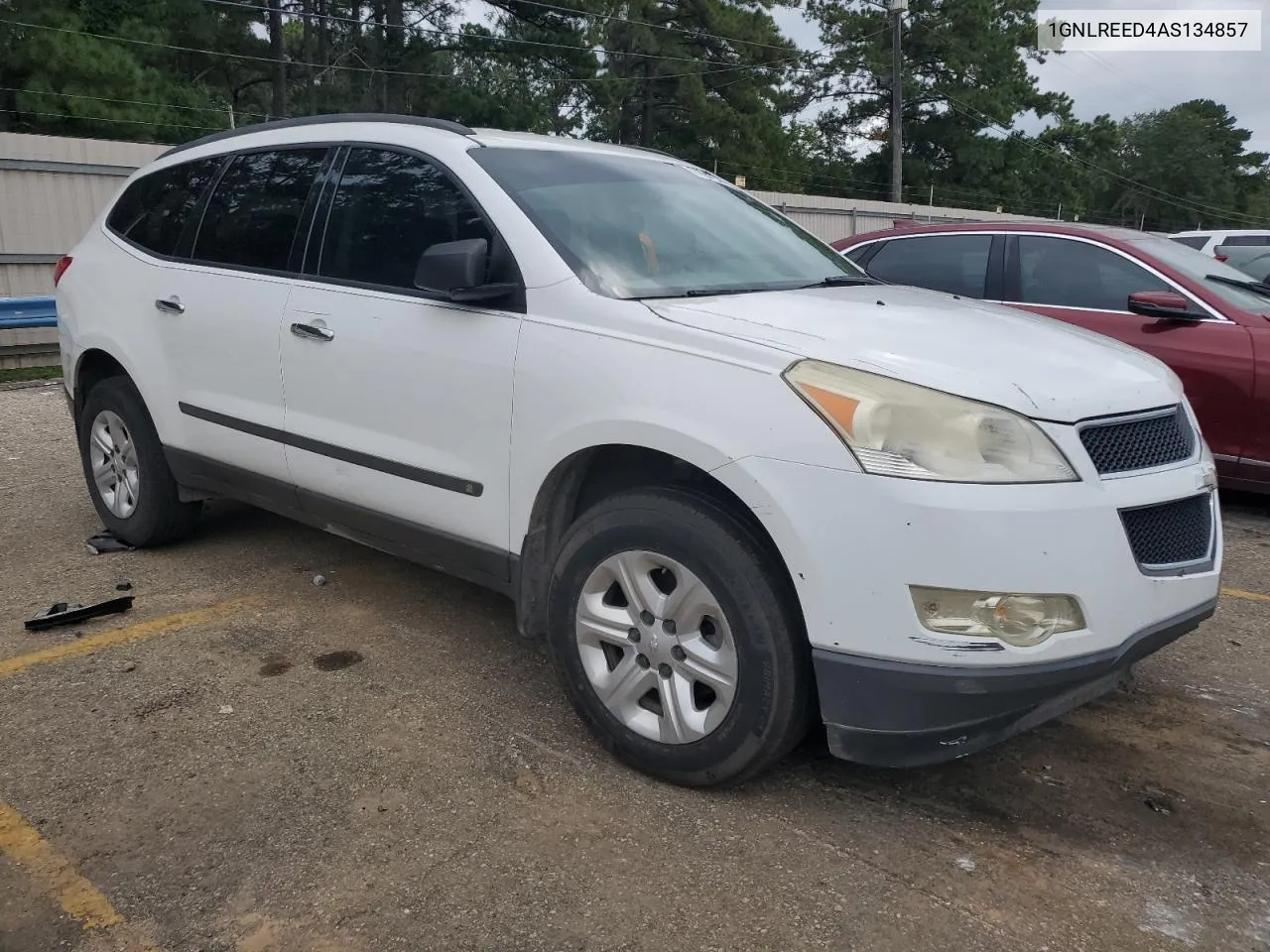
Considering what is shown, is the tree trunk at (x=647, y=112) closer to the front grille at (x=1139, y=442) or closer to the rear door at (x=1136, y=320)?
the rear door at (x=1136, y=320)

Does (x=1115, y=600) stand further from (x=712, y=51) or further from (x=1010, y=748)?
(x=712, y=51)

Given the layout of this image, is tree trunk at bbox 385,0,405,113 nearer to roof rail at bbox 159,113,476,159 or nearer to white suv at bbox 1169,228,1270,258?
white suv at bbox 1169,228,1270,258

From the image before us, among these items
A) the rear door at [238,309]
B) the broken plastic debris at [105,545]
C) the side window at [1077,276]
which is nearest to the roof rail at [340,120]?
the rear door at [238,309]

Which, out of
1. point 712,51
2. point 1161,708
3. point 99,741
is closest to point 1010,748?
point 1161,708

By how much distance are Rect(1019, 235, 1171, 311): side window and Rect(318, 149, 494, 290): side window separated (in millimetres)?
4318

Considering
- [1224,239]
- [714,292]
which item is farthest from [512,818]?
[1224,239]

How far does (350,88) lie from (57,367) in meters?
18.9

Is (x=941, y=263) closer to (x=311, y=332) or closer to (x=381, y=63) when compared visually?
(x=311, y=332)

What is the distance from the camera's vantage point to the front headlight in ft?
8.16

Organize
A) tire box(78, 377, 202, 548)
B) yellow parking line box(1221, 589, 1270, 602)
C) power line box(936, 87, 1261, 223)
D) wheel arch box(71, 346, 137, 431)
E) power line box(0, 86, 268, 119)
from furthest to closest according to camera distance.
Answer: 1. power line box(936, 87, 1261, 223)
2. power line box(0, 86, 268, 119)
3. wheel arch box(71, 346, 137, 431)
4. tire box(78, 377, 202, 548)
5. yellow parking line box(1221, 589, 1270, 602)

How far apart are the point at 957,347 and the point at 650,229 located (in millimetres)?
1224

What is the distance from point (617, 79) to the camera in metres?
30.6

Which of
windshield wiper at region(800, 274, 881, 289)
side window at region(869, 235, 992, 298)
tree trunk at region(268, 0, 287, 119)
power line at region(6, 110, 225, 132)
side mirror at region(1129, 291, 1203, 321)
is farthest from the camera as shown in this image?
tree trunk at region(268, 0, 287, 119)

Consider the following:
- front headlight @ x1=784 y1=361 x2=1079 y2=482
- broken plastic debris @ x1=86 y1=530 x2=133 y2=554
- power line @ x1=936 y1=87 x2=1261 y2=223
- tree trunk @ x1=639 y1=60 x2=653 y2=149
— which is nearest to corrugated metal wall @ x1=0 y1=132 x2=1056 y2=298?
broken plastic debris @ x1=86 y1=530 x2=133 y2=554
